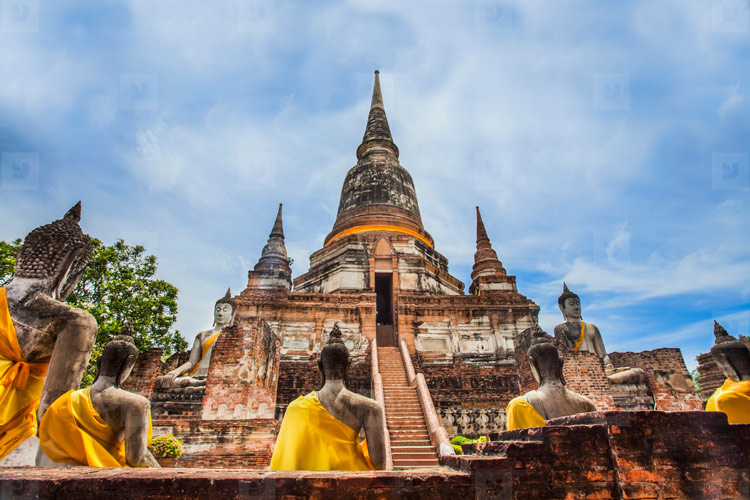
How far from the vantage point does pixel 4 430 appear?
344cm

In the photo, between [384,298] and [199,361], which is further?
[384,298]

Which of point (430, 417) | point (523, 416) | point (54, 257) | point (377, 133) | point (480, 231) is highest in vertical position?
point (377, 133)

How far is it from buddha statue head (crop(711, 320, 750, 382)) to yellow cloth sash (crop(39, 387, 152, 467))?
277 inches

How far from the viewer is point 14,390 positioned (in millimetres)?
3553

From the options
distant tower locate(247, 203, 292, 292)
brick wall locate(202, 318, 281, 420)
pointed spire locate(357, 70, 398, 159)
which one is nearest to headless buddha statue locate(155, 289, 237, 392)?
brick wall locate(202, 318, 281, 420)

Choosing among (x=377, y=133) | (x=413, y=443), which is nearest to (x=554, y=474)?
(x=413, y=443)

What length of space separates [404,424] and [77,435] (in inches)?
290

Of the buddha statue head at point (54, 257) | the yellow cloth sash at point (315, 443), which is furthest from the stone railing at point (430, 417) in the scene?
the buddha statue head at point (54, 257)

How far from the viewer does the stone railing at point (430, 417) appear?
7.76 metres

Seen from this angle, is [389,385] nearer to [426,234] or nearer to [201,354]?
[201,354]

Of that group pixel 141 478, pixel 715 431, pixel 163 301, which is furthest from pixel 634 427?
pixel 163 301

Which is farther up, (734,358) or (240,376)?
(240,376)

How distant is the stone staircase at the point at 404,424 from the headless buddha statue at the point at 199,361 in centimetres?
466

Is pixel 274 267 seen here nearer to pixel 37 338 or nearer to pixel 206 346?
pixel 206 346
